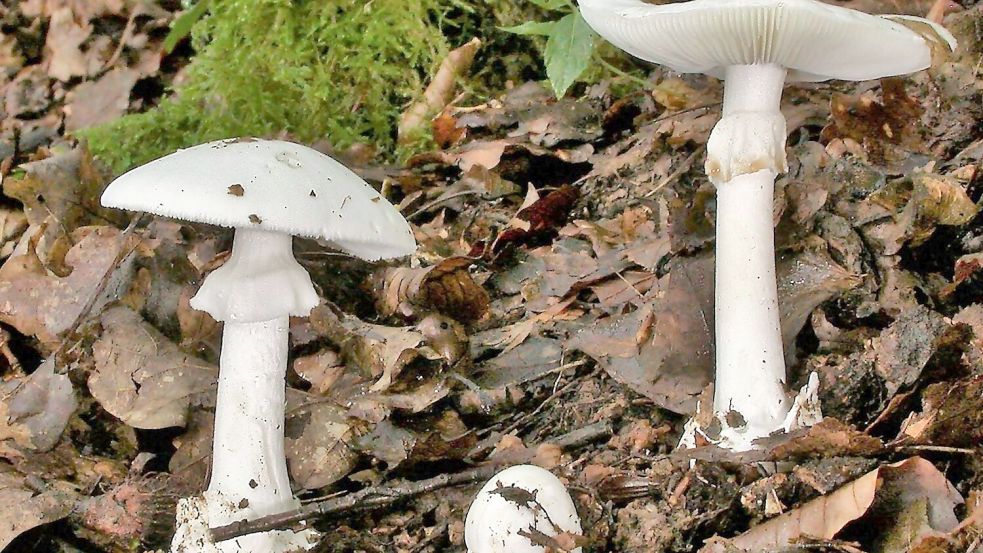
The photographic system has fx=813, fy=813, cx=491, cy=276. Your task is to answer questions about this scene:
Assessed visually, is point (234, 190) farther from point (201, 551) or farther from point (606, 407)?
point (606, 407)

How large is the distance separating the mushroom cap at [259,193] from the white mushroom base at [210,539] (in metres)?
0.80

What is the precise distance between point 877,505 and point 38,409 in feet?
8.36

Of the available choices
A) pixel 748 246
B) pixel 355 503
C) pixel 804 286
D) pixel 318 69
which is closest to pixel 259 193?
pixel 355 503

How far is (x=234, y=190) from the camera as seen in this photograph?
2072 millimetres

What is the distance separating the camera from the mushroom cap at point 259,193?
2.05 meters

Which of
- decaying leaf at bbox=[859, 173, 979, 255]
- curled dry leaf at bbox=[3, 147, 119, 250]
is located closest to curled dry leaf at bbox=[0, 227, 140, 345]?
curled dry leaf at bbox=[3, 147, 119, 250]

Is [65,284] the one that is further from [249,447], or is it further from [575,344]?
[575,344]

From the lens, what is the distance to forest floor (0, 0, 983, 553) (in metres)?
2.04

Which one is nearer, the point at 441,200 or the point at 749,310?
the point at 749,310

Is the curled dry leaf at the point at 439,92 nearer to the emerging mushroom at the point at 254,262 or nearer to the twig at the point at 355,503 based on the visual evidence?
the emerging mushroom at the point at 254,262

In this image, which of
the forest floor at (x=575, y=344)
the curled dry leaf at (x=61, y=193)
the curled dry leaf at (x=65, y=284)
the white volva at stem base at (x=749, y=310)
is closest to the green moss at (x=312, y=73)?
the curled dry leaf at (x=61, y=193)

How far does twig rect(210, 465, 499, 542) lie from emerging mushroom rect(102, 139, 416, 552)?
75mm

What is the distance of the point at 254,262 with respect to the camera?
2.44 meters

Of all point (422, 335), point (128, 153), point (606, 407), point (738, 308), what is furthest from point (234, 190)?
point (128, 153)
